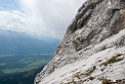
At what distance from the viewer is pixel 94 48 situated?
4078 cm

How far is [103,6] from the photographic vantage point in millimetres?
48500

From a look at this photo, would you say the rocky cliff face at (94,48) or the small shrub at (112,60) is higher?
the rocky cliff face at (94,48)

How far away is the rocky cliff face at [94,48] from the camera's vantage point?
30.0 meters

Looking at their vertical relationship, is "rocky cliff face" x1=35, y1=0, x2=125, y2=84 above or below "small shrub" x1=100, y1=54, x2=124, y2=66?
above

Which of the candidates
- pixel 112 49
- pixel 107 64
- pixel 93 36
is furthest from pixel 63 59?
pixel 107 64

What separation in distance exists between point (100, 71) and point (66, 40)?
90.7 ft

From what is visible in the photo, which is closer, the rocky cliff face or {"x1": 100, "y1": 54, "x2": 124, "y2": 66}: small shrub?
the rocky cliff face

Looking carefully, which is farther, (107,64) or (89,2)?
(89,2)

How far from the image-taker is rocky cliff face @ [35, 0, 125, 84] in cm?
3000

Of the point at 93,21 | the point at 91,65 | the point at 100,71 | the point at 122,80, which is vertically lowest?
the point at 122,80

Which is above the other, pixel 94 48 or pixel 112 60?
pixel 94 48

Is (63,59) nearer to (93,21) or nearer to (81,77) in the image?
(93,21)

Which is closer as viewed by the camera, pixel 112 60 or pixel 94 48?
pixel 112 60

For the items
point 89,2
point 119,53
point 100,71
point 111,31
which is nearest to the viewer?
point 100,71
